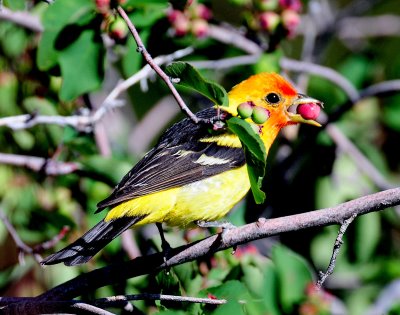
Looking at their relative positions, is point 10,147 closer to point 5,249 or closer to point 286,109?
point 5,249

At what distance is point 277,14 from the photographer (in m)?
4.31

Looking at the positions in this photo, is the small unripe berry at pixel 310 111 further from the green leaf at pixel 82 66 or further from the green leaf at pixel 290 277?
the green leaf at pixel 82 66

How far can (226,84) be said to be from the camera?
219 inches

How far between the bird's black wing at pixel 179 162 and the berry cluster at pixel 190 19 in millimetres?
439

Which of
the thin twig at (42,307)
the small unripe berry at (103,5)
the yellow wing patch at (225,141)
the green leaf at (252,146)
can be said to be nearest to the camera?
the green leaf at (252,146)

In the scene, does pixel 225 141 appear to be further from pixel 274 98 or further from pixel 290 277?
pixel 290 277

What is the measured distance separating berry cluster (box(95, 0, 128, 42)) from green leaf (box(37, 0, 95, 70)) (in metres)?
0.09

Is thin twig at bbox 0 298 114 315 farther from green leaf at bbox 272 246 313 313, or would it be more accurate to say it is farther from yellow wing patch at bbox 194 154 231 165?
yellow wing patch at bbox 194 154 231 165

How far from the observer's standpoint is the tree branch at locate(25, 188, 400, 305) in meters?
2.79

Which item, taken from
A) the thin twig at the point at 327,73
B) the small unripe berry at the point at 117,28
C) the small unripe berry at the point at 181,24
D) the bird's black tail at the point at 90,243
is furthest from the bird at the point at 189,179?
the thin twig at the point at 327,73

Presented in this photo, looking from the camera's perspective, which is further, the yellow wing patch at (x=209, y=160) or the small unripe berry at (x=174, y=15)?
the small unripe berry at (x=174, y=15)

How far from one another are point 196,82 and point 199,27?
1.46m

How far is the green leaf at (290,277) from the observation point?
3.26 m

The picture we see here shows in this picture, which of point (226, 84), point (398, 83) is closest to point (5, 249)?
point (226, 84)
